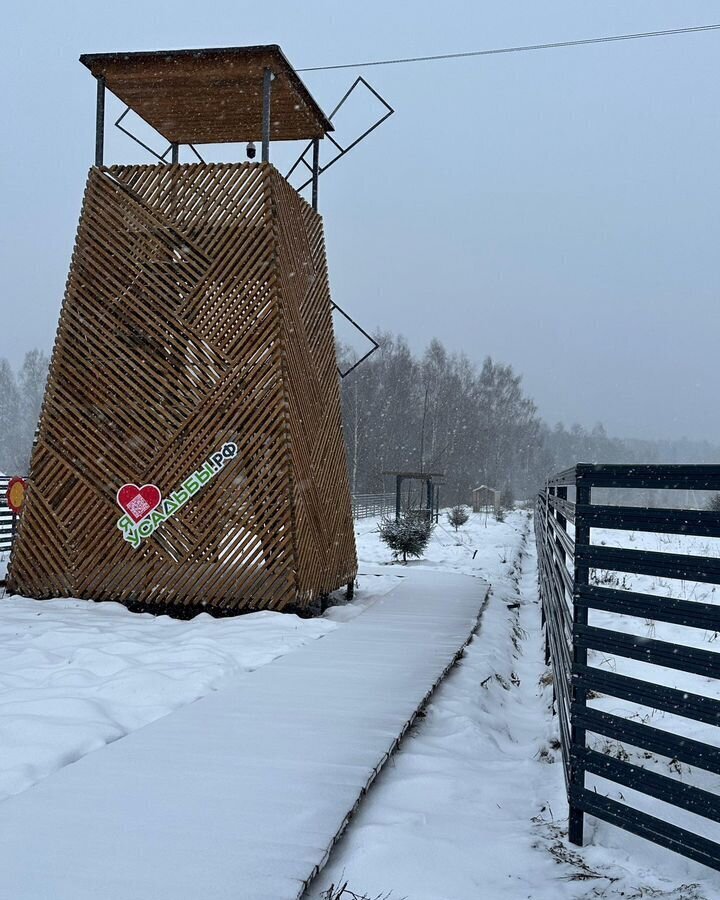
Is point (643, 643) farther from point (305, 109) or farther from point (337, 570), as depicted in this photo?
point (305, 109)

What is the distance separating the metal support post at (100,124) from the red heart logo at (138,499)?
363cm

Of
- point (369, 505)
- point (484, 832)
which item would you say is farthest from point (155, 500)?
point (369, 505)

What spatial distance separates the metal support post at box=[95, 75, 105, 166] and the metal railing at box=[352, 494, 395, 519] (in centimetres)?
2340

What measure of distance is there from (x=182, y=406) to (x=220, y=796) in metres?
5.48

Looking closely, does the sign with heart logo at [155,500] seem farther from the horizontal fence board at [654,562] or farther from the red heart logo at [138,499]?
the horizontal fence board at [654,562]

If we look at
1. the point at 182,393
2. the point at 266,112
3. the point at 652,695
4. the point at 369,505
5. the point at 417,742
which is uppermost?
the point at 266,112

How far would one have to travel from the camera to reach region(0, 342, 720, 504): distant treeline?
49.0 meters

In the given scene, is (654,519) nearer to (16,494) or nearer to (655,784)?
(655,784)

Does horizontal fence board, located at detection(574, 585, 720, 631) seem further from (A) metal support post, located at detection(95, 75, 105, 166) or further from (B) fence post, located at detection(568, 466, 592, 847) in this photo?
(A) metal support post, located at detection(95, 75, 105, 166)

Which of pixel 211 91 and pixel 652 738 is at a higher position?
pixel 211 91

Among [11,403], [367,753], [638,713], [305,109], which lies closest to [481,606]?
[638,713]

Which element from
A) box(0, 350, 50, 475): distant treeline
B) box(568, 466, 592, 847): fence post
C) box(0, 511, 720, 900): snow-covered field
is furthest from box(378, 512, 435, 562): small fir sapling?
box(0, 350, 50, 475): distant treeline

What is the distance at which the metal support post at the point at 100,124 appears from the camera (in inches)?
348

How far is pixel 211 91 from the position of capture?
8.91 metres
